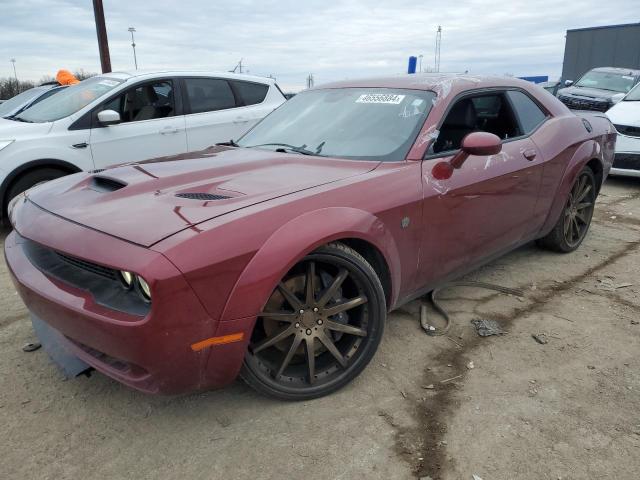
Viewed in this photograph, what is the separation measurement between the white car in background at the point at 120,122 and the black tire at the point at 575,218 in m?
2.79

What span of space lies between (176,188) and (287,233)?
2.22 feet

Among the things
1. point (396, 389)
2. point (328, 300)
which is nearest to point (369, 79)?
point (328, 300)

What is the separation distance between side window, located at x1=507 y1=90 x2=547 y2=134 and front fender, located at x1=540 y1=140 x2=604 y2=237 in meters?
0.43

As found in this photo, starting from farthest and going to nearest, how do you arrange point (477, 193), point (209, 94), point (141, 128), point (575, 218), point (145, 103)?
point (209, 94) < point (145, 103) < point (141, 128) < point (575, 218) < point (477, 193)

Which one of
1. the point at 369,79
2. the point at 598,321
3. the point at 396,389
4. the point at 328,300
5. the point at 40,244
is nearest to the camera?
the point at 40,244

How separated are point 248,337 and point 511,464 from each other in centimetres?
115

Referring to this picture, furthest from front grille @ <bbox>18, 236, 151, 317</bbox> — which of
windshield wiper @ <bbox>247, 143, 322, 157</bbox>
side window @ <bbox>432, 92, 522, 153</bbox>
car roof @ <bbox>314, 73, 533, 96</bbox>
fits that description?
car roof @ <bbox>314, 73, 533, 96</bbox>

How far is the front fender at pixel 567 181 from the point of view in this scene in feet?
12.8

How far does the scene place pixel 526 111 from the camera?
3754 mm

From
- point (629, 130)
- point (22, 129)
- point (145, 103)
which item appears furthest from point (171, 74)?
point (629, 130)

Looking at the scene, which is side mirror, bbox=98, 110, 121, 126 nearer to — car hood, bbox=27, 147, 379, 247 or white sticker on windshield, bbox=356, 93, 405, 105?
car hood, bbox=27, 147, 379, 247

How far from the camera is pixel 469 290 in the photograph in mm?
3693

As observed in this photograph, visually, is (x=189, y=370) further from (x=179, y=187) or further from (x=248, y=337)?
(x=179, y=187)

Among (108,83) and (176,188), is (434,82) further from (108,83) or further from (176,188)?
(108,83)
